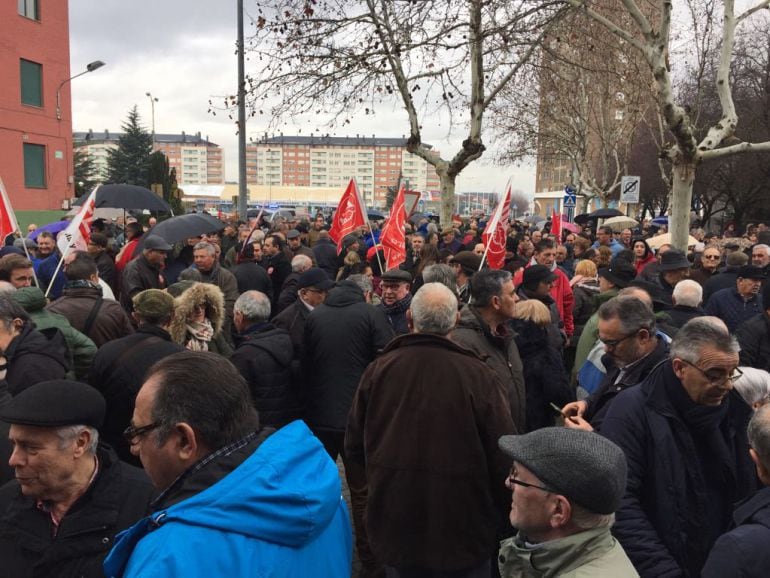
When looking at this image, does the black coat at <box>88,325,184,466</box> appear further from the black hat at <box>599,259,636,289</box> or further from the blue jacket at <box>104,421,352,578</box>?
the black hat at <box>599,259,636,289</box>

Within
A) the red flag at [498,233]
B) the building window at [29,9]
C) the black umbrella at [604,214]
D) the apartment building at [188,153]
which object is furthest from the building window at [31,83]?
the apartment building at [188,153]

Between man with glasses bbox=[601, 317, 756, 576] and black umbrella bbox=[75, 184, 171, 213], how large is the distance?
31.5ft

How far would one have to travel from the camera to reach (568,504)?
1971 millimetres

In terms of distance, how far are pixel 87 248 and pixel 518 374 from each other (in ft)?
18.7

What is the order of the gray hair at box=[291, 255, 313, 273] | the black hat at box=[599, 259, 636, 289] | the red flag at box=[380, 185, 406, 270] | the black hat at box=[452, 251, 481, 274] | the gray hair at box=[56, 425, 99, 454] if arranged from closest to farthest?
the gray hair at box=[56, 425, 99, 454], the black hat at box=[599, 259, 636, 289], the black hat at box=[452, 251, 481, 274], the gray hair at box=[291, 255, 313, 273], the red flag at box=[380, 185, 406, 270]

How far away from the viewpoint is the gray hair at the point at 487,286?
4047 mm

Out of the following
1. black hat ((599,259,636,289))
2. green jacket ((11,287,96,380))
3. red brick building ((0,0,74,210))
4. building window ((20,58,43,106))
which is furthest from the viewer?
building window ((20,58,43,106))

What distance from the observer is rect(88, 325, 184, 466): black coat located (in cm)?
377

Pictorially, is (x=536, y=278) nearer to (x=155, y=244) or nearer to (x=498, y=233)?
(x=498, y=233)

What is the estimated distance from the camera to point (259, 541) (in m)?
1.63

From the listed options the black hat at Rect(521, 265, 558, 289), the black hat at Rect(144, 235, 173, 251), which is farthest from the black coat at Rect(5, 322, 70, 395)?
the black hat at Rect(521, 265, 558, 289)

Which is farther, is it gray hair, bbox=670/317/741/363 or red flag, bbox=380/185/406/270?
red flag, bbox=380/185/406/270

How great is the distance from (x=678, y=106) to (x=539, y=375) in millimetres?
8536

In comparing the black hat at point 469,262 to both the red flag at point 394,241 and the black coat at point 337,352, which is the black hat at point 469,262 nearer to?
the red flag at point 394,241
